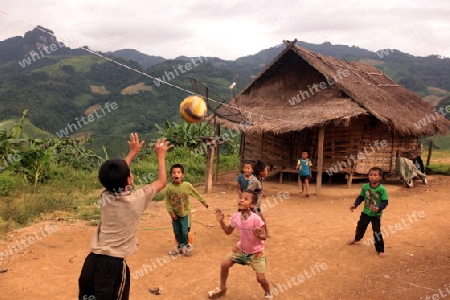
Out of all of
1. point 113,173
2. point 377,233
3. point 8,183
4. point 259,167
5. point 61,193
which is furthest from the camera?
point 61,193

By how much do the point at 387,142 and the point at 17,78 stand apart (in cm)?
7571

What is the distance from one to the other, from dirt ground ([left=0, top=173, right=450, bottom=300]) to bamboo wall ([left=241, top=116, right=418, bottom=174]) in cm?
299

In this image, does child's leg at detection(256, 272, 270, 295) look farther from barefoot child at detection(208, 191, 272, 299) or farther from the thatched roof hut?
the thatched roof hut

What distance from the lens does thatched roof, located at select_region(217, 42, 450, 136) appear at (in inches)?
412

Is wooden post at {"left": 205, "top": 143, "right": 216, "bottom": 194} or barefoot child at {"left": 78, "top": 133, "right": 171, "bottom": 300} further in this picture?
wooden post at {"left": 205, "top": 143, "right": 216, "bottom": 194}

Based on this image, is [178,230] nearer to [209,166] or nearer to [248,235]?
[248,235]

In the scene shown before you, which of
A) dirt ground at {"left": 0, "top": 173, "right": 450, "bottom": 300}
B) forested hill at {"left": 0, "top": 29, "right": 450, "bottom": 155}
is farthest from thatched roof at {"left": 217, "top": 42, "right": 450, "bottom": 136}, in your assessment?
forested hill at {"left": 0, "top": 29, "right": 450, "bottom": 155}

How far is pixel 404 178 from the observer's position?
1162cm

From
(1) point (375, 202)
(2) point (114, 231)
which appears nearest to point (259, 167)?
(1) point (375, 202)

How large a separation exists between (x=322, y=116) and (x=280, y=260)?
18.0ft

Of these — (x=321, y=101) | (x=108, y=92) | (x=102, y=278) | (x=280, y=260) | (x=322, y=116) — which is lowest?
(x=280, y=260)

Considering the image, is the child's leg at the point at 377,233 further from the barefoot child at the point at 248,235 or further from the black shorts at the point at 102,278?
the black shorts at the point at 102,278

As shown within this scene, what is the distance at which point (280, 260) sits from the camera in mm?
5680

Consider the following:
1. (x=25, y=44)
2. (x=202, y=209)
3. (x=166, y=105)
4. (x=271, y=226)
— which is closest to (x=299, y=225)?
(x=271, y=226)
